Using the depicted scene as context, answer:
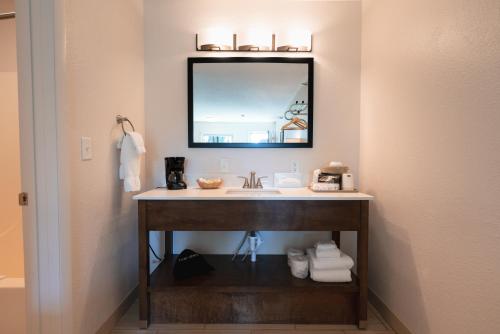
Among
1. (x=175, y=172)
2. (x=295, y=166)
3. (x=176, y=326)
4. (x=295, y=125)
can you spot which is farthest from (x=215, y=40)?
(x=176, y=326)

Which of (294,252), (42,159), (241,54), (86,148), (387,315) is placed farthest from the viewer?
(241,54)

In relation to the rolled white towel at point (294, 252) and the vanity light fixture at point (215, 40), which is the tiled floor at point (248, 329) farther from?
the vanity light fixture at point (215, 40)

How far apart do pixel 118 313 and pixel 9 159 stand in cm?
150

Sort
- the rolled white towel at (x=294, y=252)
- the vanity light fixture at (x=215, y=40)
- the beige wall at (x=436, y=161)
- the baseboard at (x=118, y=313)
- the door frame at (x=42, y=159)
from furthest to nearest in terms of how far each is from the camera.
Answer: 1. the vanity light fixture at (x=215, y=40)
2. the rolled white towel at (x=294, y=252)
3. the baseboard at (x=118, y=313)
4. the door frame at (x=42, y=159)
5. the beige wall at (x=436, y=161)

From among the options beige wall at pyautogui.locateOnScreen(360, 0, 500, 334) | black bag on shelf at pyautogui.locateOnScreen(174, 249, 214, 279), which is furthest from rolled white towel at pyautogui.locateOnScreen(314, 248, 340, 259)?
black bag on shelf at pyautogui.locateOnScreen(174, 249, 214, 279)

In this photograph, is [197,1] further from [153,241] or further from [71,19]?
[153,241]

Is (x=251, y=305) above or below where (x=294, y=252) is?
below

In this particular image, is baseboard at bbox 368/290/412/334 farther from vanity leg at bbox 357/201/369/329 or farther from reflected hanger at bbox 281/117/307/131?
reflected hanger at bbox 281/117/307/131

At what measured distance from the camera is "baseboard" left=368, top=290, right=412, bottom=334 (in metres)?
1.52

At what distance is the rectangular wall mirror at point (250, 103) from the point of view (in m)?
2.02

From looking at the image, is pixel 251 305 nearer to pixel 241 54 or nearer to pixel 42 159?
pixel 42 159

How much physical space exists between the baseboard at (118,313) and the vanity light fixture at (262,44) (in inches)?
74.7

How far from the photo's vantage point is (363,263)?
1.57m

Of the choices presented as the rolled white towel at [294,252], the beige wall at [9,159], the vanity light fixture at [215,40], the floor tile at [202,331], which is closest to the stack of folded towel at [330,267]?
the rolled white towel at [294,252]
